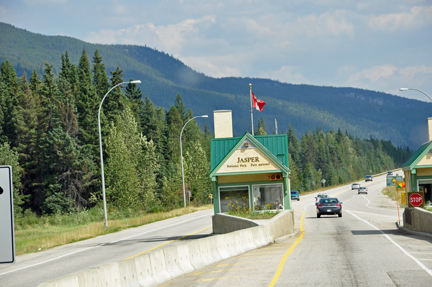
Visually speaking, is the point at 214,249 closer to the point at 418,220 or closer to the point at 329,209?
the point at 418,220

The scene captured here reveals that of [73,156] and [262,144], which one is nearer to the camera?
[262,144]

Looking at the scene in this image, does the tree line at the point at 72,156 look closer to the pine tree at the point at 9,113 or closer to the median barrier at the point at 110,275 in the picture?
the pine tree at the point at 9,113

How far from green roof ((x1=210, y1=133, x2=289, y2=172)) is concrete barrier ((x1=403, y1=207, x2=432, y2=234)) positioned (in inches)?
287

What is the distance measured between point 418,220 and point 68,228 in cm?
3297

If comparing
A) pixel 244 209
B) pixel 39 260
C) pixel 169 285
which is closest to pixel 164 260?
pixel 169 285

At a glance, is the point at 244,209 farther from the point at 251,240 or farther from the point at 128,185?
the point at 128,185

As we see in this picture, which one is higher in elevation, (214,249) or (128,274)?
(128,274)

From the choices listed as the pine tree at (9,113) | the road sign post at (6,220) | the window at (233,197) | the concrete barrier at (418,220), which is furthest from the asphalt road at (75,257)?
the pine tree at (9,113)

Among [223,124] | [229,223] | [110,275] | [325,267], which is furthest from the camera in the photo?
[223,124]

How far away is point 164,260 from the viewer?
1246cm

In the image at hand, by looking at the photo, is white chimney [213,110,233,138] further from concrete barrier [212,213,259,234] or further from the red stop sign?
the red stop sign

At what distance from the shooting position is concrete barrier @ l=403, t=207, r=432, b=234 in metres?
22.8

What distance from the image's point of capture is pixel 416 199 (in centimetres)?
2631

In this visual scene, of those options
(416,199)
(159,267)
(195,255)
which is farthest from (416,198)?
(159,267)
